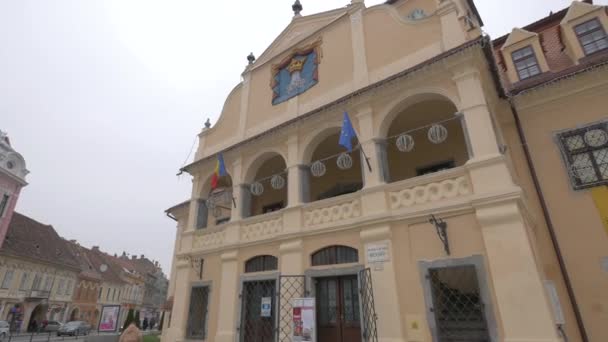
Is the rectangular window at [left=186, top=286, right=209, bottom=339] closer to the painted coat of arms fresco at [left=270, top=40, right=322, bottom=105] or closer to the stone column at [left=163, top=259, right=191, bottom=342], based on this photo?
the stone column at [left=163, top=259, right=191, bottom=342]

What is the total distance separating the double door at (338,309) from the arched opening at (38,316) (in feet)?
126

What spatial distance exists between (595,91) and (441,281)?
22.7 ft

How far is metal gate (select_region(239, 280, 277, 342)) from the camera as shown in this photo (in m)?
10.2

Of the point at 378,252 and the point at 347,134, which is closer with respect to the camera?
the point at 378,252

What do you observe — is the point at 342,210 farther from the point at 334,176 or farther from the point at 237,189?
the point at 237,189

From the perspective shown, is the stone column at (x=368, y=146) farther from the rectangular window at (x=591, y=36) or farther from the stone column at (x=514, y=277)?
the rectangular window at (x=591, y=36)

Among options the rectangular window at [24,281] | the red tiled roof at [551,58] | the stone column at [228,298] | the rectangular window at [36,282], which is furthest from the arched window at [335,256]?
the rectangular window at [36,282]

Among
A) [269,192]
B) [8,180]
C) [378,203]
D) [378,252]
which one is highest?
[8,180]

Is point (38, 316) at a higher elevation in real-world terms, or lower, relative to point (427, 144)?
lower

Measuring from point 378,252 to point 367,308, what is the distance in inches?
53.2

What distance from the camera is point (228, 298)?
11.1 meters

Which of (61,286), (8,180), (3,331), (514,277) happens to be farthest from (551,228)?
(61,286)

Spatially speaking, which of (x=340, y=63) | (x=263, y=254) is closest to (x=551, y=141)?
(x=340, y=63)

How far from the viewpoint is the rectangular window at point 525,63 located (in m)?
11.0
